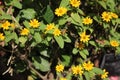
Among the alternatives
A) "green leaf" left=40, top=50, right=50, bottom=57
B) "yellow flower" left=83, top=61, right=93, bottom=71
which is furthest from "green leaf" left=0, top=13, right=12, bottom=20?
"yellow flower" left=83, top=61, right=93, bottom=71

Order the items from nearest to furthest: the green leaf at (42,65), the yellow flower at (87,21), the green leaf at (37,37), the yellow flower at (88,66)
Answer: the green leaf at (37,37), the yellow flower at (87,21), the yellow flower at (88,66), the green leaf at (42,65)

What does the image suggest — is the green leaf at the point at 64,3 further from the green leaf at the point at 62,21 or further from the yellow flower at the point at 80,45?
the yellow flower at the point at 80,45

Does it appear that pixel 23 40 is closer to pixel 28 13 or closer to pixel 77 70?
pixel 28 13

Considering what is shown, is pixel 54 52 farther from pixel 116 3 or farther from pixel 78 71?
pixel 116 3

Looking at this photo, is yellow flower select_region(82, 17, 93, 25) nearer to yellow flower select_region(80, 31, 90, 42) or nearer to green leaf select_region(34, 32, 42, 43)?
yellow flower select_region(80, 31, 90, 42)

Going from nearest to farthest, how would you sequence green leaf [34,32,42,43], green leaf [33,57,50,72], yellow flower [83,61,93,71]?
green leaf [34,32,42,43] → yellow flower [83,61,93,71] → green leaf [33,57,50,72]

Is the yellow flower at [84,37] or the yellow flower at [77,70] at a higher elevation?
the yellow flower at [84,37]

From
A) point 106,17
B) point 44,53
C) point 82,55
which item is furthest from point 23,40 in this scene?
point 106,17

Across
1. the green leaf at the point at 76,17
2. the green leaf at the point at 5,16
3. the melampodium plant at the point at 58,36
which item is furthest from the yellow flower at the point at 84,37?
the green leaf at the point at 5,16

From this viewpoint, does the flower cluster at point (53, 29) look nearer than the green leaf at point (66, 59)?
Yes
